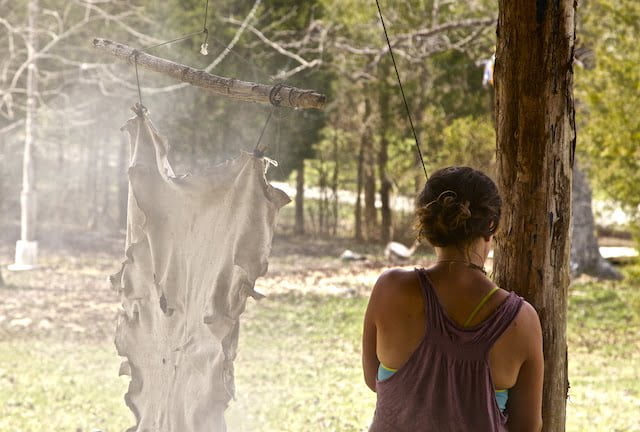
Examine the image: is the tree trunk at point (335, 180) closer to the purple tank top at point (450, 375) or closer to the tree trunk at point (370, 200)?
the tree trunk at point (370, 200)

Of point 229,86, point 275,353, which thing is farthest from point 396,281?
point 275,353

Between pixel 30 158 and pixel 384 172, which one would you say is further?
pixel 384 172

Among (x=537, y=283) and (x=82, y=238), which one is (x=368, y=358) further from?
(x=82, y=238)

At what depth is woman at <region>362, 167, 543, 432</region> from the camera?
1666 mm

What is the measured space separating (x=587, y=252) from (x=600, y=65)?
12.7 ft

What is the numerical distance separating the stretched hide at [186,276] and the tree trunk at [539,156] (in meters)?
0.57

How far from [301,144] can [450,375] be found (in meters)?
11.9

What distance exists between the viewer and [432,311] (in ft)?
5.50

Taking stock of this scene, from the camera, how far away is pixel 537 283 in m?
2.22

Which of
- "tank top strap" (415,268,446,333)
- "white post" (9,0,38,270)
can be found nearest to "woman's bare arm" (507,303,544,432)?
"tank top strap" (415,268,446,333)

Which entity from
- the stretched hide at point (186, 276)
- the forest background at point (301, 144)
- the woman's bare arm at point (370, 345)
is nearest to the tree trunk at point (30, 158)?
the forest background at point (301, 144)

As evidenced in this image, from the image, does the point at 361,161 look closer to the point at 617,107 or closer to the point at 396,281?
the point at 617,107

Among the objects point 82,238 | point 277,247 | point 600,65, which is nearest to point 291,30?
point 277,247

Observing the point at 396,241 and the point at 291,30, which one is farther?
the point at 396,241
